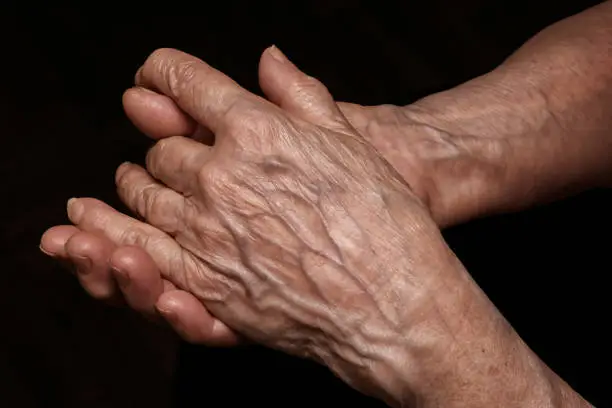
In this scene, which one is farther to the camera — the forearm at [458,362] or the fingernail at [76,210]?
the fingernail at [76,210]

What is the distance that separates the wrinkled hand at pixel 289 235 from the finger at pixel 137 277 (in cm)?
3

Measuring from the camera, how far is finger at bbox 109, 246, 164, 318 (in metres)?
0.93

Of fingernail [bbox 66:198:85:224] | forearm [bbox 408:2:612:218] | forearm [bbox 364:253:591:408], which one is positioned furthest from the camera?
forearm [bbox 408:2:612:218]

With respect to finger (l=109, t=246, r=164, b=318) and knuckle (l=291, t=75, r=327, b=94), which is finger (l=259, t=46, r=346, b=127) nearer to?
knuckle (l=291, t=75, r=327, b=94)

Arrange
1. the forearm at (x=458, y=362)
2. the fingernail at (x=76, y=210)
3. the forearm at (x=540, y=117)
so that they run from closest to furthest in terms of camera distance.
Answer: the forearm at (x=458, y=362) → the fingernail at (x=76, y=210) → the forearm at (x=540, y=117)

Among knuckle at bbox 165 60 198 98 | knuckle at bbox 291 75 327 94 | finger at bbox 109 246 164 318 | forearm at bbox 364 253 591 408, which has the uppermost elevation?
knuckle at bbox 165 60 198 98

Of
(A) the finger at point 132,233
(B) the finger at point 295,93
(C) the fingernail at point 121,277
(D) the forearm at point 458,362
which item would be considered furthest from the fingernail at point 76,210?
(D) the forearm at point 458,362

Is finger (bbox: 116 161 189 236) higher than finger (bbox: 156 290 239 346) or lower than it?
higher

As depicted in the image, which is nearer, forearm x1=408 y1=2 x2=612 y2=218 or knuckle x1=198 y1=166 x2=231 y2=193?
knuckle x1=198 y1=166 x2=231 y2=193

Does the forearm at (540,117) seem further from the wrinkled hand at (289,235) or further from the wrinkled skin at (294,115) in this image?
the wrinkled hand at (289,235)

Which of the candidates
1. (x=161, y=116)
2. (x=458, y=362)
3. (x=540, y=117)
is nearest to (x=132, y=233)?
(x=161, y=116)

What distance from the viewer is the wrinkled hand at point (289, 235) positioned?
3.07 feet

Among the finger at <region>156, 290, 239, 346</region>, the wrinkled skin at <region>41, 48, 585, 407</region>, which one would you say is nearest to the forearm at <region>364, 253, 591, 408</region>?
the wrinkled skin at <region>41, 48, 585, 407</region>

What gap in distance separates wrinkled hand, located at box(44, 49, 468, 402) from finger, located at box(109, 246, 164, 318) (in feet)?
0.10
